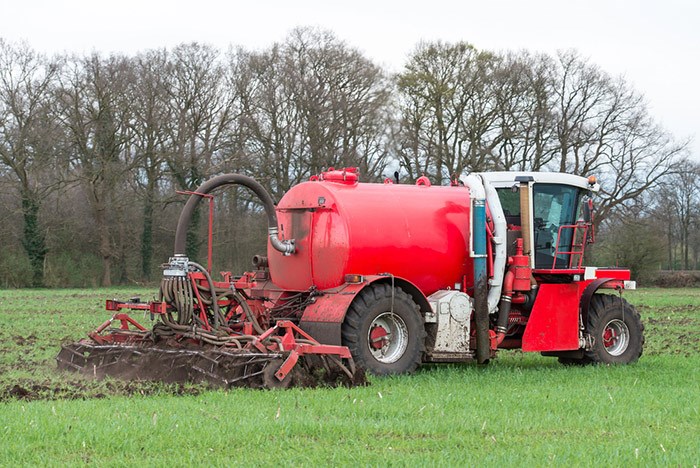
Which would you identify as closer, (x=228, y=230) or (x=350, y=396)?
Result: (x=350, y=396)

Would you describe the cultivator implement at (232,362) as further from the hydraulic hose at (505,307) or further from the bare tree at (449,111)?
the bare tree at (449,111)

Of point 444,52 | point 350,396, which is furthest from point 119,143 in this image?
point 350,396

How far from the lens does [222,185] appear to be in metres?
13.2

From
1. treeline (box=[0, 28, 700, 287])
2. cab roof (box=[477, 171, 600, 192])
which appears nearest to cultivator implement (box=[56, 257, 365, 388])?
cab roof (box=[477, 171, 600, 192])

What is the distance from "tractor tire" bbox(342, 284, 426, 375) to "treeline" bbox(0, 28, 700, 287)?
33.3 m

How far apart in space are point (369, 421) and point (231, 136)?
3961cm

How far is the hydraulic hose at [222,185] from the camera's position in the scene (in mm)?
12359

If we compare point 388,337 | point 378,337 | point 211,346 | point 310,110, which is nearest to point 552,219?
point 388,337

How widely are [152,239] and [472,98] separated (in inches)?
717

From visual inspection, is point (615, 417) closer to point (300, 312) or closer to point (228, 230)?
point (300, 312)

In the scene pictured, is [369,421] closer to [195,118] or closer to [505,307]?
[505,307]

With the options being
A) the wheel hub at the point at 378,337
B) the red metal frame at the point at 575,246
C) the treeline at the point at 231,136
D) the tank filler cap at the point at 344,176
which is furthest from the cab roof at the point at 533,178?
the treeline at the point at 231,136

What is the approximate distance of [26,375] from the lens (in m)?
11.4

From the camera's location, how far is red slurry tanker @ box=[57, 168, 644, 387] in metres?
11.3
